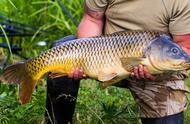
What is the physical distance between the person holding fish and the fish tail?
22cm

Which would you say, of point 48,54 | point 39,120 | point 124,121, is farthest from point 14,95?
point 48,54

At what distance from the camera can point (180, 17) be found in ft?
12.0

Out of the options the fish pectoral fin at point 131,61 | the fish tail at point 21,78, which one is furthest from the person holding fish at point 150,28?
the fish tail at point 21,78

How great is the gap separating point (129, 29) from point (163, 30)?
19cm

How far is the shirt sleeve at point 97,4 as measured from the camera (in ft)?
12.7

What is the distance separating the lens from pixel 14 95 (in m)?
4.63

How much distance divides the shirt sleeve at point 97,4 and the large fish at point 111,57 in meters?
0.35

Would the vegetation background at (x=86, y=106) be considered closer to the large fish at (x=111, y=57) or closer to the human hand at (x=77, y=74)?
the large fish at (x=111, y=57)

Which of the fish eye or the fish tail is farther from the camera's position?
the fish tail

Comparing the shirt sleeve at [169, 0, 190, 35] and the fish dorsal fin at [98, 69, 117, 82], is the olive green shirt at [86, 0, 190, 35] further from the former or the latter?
the fish dorsal fin at [98, 69, 117, 82]

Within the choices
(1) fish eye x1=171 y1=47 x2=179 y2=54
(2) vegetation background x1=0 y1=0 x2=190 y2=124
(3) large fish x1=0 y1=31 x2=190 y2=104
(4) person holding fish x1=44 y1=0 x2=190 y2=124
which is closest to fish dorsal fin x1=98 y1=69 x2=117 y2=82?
(3) large fish x1=0 y1=31 x2=190 y2=104

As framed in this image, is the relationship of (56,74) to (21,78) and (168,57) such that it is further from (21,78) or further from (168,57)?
(168,57)

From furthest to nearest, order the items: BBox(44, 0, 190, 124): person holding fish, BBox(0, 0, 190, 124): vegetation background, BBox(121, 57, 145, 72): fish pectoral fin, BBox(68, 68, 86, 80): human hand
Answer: BBox(0, 0, 190, 124): vegetation background, BBox(44, 0, 190, 124): person holding fish, BBox(68, 68, 86, 80): human hand, BBox(121, 57, 145, 72): fish pectoral fin

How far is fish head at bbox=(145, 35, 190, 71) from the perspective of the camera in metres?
3.44
